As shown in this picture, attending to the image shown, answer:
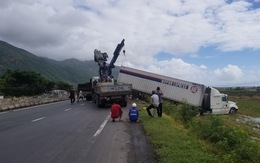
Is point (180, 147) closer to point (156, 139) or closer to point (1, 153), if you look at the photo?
point (156, 139)

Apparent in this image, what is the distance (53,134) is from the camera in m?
11.5

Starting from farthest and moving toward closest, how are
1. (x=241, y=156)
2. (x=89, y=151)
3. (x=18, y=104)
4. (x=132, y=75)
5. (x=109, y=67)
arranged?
(x=132, y=75), (x=109, y=67), (x=18, y=104), (x=89, y=151), (x=241, y=156)

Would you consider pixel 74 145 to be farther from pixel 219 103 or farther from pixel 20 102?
pixel 219 103

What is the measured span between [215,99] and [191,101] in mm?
2702

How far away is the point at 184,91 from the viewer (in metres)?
36.2

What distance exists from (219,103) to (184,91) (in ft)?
13.8

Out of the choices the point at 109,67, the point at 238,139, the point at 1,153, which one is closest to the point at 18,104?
the point at 109,67

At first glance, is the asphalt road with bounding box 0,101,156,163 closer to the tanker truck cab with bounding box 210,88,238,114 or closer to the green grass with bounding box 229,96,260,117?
the tanker truck cab with bounding box 210,88,238,114

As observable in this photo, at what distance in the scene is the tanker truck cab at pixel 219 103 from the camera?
115 ft

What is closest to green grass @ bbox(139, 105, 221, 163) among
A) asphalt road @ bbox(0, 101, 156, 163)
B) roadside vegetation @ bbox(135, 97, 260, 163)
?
roadside vegetation @ bbox(135, 97, 260, 163)

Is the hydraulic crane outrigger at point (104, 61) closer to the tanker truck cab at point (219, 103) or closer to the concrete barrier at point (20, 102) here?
the concrete barrier at point (20, 102)

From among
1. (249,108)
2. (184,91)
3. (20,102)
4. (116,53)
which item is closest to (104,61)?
(116,53)

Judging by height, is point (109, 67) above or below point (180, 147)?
above

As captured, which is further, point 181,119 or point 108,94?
point 108,94
